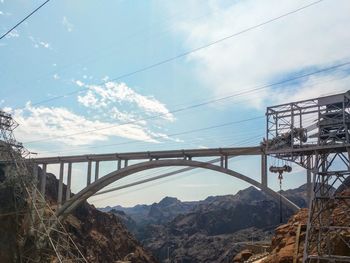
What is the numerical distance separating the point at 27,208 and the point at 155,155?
1478cm

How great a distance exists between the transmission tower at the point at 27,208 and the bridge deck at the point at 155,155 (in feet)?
7.04

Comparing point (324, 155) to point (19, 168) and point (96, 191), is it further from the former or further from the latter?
point (19, 168)

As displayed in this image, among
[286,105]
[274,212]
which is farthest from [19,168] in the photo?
[274,212]

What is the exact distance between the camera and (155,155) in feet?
122

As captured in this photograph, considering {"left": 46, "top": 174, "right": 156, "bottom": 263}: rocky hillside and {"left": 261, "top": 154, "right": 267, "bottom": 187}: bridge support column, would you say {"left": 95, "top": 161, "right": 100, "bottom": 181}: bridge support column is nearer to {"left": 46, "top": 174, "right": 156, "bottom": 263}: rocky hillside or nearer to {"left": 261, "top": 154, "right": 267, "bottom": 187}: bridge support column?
{"left": 261, "top": 154, "right": 267, "bottom": 187}: bridge support column

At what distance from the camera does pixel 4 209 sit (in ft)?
140

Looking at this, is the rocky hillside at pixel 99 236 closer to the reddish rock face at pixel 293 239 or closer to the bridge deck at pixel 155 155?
the bridge deck at pixel 155 155

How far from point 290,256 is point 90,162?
24730 millimetres

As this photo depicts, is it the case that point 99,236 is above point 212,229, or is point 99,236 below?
above

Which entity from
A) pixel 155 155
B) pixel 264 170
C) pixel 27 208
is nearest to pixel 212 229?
pixel 27 208

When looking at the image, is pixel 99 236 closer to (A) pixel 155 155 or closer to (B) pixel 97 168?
(B) pixel 97 168

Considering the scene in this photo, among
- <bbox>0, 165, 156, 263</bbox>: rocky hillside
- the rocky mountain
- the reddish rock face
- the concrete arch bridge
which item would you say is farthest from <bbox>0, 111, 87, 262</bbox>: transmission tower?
the rocky mountain

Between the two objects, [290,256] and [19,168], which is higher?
[19,168]

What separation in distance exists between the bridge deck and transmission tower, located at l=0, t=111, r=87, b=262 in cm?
215
